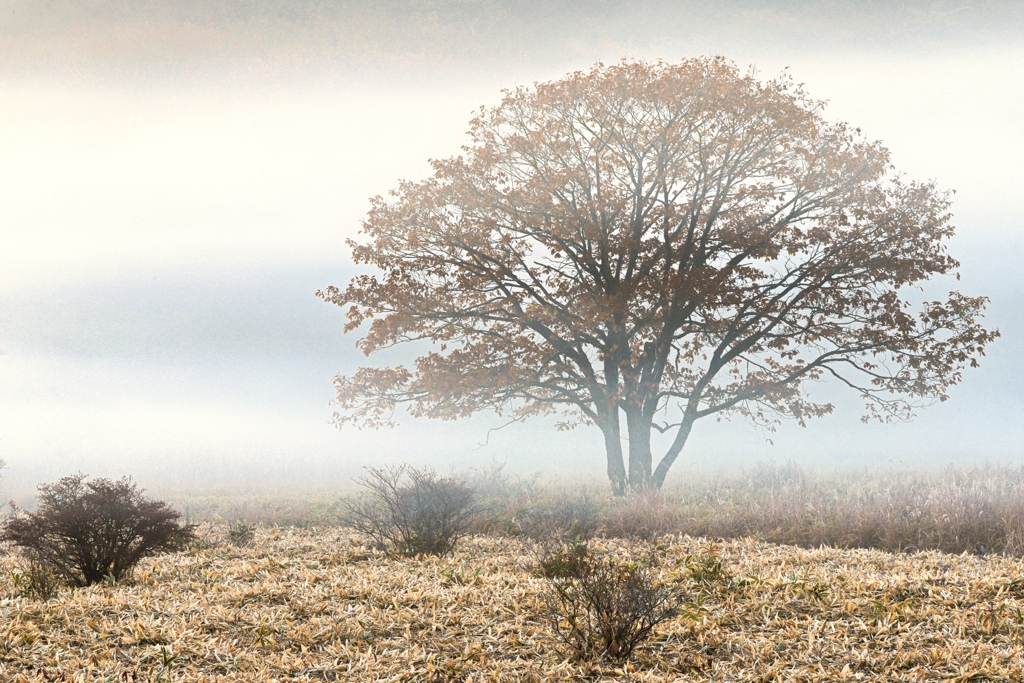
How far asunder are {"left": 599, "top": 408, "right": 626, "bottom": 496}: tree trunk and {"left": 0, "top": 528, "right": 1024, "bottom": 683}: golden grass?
9.29 meters

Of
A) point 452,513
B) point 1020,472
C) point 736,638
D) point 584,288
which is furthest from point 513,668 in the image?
point 1020,472

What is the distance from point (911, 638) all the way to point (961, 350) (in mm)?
13347

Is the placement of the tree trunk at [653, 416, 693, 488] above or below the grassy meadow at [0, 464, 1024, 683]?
above

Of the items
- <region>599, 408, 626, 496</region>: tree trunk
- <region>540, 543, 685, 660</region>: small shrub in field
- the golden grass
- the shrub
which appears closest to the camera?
the golden grass

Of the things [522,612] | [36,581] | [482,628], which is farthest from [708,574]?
[36,581]

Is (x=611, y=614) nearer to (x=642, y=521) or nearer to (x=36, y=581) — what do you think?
(x=36, y=581)

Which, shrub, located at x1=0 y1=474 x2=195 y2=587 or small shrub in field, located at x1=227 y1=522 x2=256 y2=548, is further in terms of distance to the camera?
small shrub in field, located at x1=227 y1=522 x2=256 y2=548

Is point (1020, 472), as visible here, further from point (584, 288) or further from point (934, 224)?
point (584, 288)

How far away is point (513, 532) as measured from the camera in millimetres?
11312

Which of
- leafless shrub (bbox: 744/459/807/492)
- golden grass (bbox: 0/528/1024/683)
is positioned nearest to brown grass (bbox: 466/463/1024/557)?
golden grass (bbox: 0/528/1024/683)

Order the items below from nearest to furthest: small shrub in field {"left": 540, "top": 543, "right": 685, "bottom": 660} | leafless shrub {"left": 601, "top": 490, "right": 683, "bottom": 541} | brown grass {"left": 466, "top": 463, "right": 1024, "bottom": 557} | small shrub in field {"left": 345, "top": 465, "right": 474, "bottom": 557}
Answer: small shrub in field {"left": 540, "top": 543, "right": 685, "bottom": 660}, small shrub in field {"left": 345, "top": 465, "right": 474, "bottom": 557}, brown grass {"left": 466, "top": 463, "right": 1024, "bottom": 557}, leafless shrub {"left": 601, "top": 490, "right": 683, "bottom": 541}

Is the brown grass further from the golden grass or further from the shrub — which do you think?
the shrub

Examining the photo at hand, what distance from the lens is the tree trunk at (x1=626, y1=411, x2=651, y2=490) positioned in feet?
57.5

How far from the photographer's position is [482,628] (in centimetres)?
593
